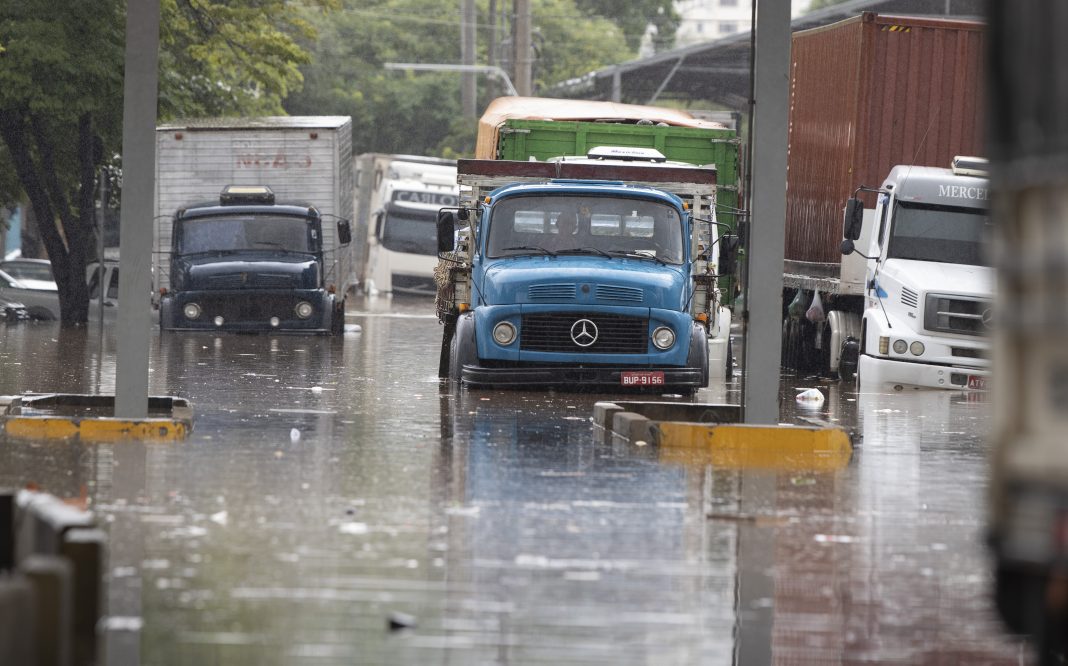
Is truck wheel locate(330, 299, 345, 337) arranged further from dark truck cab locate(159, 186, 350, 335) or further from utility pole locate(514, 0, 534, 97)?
utility pole locate(514, 0, 534, 97)

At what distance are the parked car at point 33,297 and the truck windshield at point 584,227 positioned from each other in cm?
1896

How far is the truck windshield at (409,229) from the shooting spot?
47656 millimetres

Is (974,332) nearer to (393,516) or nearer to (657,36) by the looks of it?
(393,516)

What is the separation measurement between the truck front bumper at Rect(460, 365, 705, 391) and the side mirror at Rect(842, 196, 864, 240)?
172 inches

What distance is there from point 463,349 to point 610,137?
270 inches

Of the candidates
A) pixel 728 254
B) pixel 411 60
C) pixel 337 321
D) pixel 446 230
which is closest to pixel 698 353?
pixel 728 254

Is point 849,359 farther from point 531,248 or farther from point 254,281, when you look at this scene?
point 254,281

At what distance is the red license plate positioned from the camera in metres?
18.8

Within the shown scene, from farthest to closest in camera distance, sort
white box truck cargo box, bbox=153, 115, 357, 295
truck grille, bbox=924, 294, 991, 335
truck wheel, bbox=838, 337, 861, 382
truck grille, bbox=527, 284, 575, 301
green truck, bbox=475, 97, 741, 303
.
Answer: white box truck cargo box, bbox=153, 115, 357, 295 < truck wheel, bbox=838, 337, 861, 382 < green truck, bbox=475, 97, 741, 303 < truck grille, bbox=924, 294, 991, 335 < truck grille, bbox=527, 284, 575, 301

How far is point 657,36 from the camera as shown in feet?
282

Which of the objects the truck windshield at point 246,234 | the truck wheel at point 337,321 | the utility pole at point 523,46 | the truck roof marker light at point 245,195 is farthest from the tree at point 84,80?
the utility pole at point 523,46

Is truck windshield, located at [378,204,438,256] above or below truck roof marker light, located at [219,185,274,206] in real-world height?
below

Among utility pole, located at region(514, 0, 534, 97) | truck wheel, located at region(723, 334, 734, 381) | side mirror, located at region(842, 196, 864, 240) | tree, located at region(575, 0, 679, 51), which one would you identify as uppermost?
tree, located at region(575, 0, 679, 51)

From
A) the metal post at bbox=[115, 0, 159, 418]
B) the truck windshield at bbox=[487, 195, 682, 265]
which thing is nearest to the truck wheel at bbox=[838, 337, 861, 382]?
the truck windshield at bbox=[487, 195, 682, 265]
